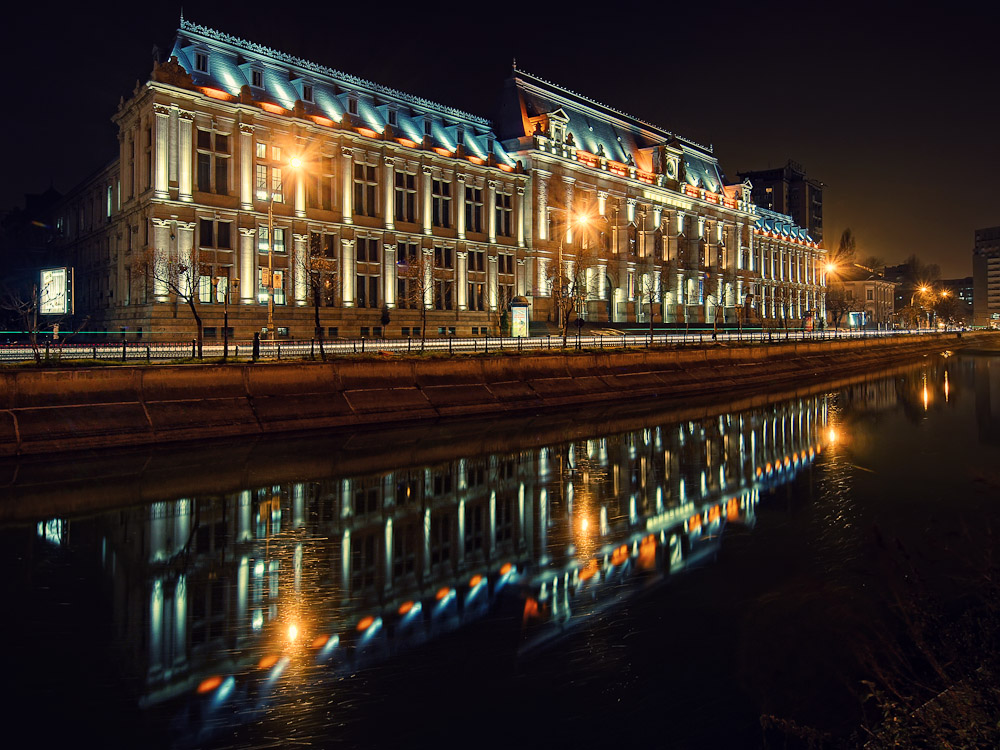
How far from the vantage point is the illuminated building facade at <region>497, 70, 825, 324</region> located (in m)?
85.1

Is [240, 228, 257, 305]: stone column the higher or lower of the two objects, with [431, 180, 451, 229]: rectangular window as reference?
lower

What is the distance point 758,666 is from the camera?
9.51 m

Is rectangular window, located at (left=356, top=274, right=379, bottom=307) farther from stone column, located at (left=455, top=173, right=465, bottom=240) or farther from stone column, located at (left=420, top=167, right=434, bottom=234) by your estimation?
stone column, located at (left=455, top=173, right=465, bottom=240)

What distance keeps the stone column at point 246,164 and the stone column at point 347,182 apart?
870 cm

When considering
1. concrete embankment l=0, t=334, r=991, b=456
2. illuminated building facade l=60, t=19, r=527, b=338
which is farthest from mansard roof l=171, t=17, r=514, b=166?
concrete embankment l=0, t=334, r=991, b=456

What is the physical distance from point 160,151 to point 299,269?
42.8 ft

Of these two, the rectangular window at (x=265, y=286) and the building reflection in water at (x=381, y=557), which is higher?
the rectangular window at (x=265, y=286)

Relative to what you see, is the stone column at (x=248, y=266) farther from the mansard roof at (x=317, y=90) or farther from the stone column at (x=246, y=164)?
the mansard roof at (x=317, y=90)

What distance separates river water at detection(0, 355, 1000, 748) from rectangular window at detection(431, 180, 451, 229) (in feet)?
167

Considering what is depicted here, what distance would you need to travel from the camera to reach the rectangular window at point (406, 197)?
69.8 metres

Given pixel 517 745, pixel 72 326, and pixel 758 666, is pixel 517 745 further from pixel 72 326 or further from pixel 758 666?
pixel 72 326

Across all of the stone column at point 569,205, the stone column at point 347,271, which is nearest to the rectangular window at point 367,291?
the stone column at point 347,271

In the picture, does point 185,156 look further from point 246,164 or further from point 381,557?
point 381,557

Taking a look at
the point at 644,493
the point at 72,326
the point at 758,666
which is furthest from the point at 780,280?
the point at 758,666
